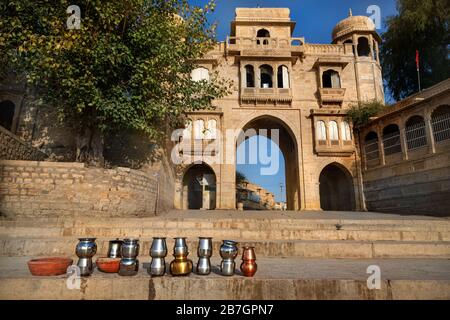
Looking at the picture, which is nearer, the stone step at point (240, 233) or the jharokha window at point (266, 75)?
the stone step at point (240, 233)

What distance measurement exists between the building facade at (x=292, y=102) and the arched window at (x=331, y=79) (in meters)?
0.07

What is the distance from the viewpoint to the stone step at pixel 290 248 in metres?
5.06

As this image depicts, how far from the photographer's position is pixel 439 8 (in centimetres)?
1741

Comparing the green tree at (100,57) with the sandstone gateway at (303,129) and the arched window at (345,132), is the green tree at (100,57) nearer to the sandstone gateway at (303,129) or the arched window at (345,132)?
the sandstone gateway at (303,129)

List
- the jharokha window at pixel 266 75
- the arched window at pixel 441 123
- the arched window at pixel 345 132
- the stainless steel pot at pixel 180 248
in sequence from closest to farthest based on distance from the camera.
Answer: the stainless steel pot at pixel 180 248
the arched window at pixel 441 123
the arched window at pixel 345 132
the jharokha window at pixel 266 75

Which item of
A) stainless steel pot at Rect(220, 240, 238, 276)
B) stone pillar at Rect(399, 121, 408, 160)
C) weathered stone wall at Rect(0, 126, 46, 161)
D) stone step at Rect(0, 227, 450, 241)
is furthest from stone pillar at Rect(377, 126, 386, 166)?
weathered stone wall at Rect(0, 126, 46, 161)

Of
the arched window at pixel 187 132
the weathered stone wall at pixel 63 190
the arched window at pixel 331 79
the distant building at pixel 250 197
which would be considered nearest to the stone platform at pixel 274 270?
the weathered stone wall at pixel 63 190

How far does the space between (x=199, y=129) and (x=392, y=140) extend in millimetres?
11990

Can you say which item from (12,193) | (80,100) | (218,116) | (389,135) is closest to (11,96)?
(80,100)

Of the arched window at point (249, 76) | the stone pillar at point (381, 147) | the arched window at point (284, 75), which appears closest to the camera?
the stone pillar at point (381, 147)

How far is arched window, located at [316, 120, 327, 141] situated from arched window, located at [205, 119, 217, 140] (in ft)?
23.4

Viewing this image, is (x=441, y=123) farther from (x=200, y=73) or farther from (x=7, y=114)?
(x=7, y=114)

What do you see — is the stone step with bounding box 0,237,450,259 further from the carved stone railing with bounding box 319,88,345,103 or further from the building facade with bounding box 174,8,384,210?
the carved stone railing with bounding box 319,88,345,103

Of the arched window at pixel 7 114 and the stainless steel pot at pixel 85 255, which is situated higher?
the arched window at pixel 7 114
